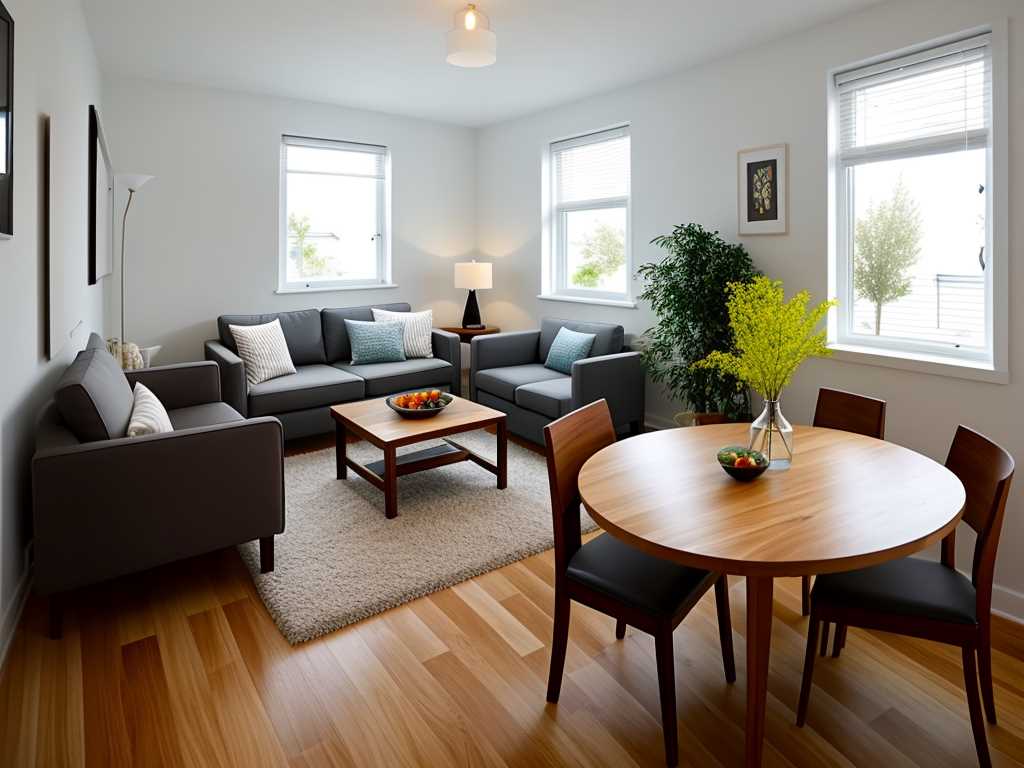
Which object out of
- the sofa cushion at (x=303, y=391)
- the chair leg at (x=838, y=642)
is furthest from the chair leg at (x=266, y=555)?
the chair leg at (x=838, y=642)

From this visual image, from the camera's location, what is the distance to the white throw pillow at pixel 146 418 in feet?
7.98

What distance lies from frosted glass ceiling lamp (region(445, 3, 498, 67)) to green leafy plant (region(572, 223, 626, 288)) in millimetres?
2080

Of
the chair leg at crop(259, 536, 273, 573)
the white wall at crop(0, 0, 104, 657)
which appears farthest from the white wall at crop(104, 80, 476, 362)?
the chair leg at crop(259, 536, 273, 573)

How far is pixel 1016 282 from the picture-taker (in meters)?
2.70

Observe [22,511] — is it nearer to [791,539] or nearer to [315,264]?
[791,539]

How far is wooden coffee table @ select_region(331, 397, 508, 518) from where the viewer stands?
3.27m

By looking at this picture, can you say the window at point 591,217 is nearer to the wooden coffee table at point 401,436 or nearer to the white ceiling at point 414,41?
the white ceiling at point 414,41

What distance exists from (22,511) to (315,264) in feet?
11.2

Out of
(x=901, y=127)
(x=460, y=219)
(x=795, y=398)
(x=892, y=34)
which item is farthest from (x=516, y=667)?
(x=460, y=219)

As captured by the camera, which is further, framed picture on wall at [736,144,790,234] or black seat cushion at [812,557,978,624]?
framed picture on wall at [736,144,790,234]

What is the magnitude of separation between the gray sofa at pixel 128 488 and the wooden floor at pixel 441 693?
0.27m

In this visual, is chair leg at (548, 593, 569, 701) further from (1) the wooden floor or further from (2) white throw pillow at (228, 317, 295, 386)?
(2) white throw pillow at (228, 317, 295, 386)

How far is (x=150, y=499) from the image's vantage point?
2.33 meters

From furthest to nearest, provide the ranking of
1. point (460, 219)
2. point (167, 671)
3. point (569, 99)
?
point (460, 219) → point (569, 99) → point (167, 671)
